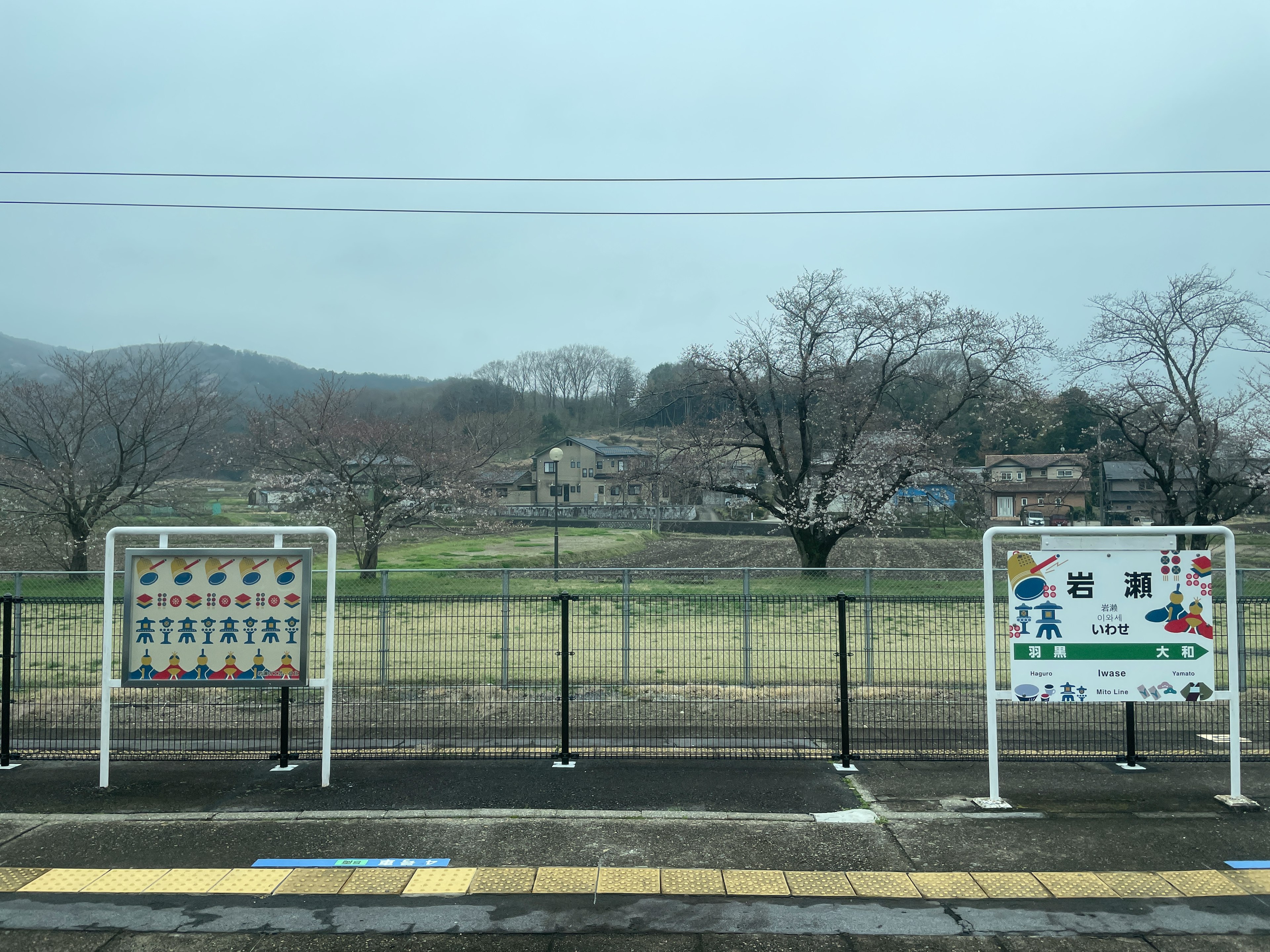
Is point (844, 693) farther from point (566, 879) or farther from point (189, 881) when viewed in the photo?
point (189, 881)

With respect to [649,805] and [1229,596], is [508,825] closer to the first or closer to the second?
[649,805]

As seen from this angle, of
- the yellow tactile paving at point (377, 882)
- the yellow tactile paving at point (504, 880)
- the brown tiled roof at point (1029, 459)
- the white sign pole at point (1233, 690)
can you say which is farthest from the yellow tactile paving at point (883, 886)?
the brown tiled roof at point (1029, 459)

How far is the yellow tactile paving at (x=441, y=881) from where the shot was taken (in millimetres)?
4840

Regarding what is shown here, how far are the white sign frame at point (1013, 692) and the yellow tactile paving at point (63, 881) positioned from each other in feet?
19.5

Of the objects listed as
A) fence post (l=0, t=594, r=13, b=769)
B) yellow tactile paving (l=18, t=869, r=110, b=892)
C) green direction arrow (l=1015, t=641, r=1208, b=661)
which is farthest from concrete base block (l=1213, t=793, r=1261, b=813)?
fence post (l=0, t=594, r=13, b=769)

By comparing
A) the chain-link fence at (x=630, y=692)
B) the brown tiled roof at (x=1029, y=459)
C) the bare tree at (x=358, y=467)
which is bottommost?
the chain-link fence at (x=630, y=692)

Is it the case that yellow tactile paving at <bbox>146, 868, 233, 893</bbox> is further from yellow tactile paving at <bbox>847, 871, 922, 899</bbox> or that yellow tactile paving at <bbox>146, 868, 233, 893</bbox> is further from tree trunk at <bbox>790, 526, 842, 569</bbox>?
tree trunk at <bbox>790, 526, 842, 569</bbox>

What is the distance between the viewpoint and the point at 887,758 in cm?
734

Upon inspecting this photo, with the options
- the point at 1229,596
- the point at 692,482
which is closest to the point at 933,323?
the point at 692,482

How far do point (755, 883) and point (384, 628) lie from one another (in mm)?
6576

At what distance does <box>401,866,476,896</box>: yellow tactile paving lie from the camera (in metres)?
4.84

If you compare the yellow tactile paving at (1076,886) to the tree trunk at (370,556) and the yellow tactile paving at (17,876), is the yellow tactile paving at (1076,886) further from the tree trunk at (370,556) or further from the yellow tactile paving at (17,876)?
the tree trunk at (370,556)

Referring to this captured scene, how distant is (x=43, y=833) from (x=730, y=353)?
86.7ft

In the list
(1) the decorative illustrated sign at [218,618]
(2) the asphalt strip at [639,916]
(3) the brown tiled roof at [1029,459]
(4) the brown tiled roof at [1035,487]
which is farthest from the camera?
(3) the brown tiled roof at [1029,459]
